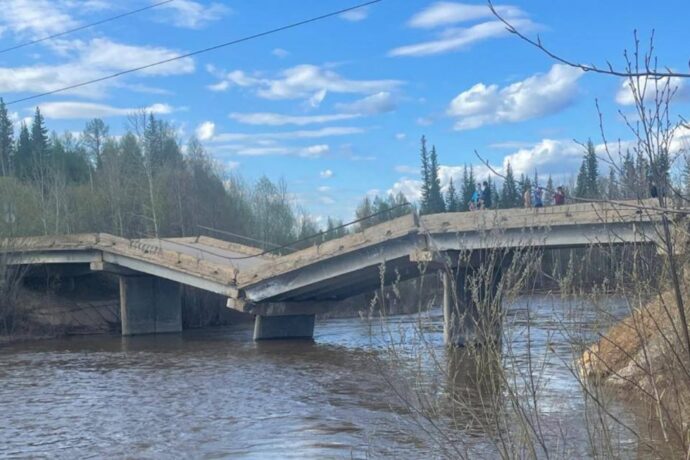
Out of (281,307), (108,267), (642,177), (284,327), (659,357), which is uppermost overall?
(108,267)

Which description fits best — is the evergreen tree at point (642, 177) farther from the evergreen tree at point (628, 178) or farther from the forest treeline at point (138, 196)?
the forest treeline at point (138, 196)

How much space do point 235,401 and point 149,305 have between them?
23.3 metres

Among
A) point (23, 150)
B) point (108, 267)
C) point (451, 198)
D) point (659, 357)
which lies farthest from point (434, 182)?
point (659, 357)

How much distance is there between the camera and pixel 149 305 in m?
41.0

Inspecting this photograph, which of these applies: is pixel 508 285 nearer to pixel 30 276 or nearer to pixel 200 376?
pixel 200 376

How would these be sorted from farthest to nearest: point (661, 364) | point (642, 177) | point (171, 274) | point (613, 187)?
point (171, 274)
point (661, 364)
point (613, 187)
point (642, 177)

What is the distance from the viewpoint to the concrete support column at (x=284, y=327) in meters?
34.9

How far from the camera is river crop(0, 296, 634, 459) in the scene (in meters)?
8.23

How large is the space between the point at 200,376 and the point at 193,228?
120ft

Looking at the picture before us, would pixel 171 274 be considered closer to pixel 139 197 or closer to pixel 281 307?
pixel 281 307

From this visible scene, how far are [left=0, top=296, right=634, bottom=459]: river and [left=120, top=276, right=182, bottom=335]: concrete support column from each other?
7676 mm

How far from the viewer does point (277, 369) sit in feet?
82.3

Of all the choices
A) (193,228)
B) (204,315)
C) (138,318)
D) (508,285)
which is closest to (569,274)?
(508,285)

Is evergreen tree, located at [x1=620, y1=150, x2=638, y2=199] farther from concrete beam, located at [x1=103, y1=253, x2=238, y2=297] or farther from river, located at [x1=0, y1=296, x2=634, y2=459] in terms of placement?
concrete beam, located at [x1=103, y1=253, x2=238, y2=297]
